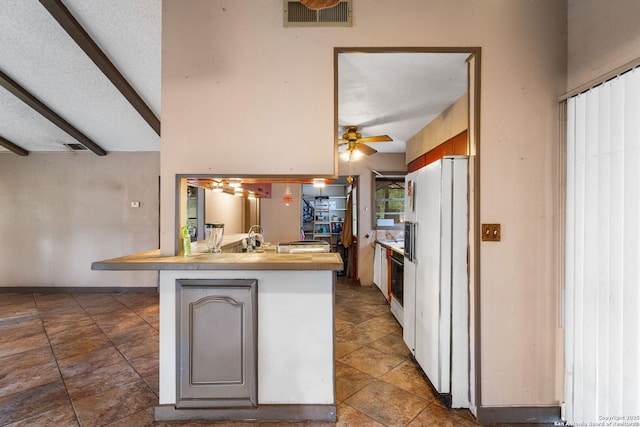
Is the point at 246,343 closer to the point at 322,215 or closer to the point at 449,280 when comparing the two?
the point at 449,280

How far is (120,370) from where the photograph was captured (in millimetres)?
2551

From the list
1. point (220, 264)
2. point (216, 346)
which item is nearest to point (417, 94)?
point (220, 264)

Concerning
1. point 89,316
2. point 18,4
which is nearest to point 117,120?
point 18,4

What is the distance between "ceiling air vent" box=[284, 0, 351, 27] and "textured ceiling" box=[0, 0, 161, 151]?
46.8 inches

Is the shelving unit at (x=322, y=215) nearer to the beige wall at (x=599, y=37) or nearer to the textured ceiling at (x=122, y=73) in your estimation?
the textured ceiling at (x=122, y=73)

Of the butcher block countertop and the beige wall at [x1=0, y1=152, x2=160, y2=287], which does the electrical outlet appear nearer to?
the butcher block countertop

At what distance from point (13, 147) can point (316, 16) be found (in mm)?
5554

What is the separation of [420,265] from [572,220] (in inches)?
40.7

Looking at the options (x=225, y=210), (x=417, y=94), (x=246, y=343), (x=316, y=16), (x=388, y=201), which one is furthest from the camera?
(x=388, y=201)

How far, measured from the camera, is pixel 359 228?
5.31 metres

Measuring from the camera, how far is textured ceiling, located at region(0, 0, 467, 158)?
234cm

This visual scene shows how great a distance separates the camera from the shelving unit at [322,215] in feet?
25.1

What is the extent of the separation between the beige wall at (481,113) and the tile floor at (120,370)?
0.65m

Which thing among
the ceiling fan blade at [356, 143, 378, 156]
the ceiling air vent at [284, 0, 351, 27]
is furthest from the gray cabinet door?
the ceiling fan blade at [356, 143, 378, 156]
